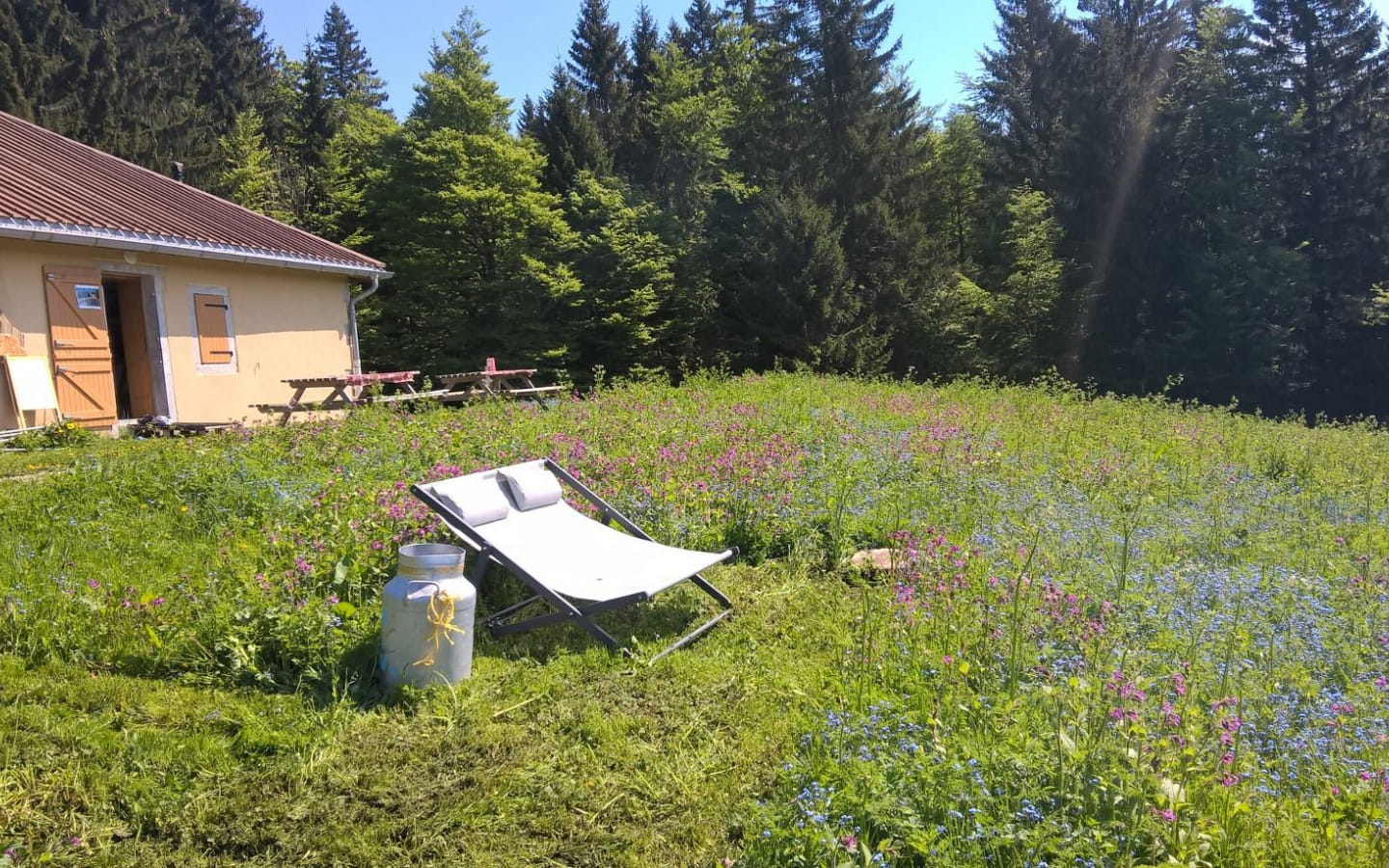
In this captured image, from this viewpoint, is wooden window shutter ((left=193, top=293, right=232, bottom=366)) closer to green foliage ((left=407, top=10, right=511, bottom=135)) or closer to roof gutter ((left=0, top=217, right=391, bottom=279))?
roof gutter ((left=0, top=217, right=391, bottom=279))

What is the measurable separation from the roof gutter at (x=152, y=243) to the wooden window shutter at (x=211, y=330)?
644mm

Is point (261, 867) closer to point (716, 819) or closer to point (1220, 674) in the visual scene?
point (716, 819)

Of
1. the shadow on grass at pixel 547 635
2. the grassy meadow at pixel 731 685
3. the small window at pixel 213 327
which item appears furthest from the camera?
the small window at pixel 213 327

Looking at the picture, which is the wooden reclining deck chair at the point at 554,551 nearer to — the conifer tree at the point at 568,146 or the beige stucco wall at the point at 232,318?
the beige stucco wall at the point at 232,318

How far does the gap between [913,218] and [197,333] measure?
18789 millimetres

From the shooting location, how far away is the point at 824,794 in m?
2.32

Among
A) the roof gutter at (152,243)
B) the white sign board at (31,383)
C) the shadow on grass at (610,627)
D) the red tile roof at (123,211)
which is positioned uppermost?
the red tile roof at (123,211)

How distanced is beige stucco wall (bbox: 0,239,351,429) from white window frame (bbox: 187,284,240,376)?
0.6 inches

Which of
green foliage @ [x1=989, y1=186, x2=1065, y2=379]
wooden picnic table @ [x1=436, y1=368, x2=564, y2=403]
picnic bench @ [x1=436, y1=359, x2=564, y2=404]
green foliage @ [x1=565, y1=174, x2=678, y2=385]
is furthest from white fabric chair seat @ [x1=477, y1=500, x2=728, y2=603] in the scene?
green foliage @ [x1=989, y1=186, x2=1065, y2=379]

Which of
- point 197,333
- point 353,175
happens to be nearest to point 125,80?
point 353,175

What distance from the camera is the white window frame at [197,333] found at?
37.6 ft

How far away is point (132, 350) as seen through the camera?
1177 cm

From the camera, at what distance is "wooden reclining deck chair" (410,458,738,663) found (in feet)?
12.4

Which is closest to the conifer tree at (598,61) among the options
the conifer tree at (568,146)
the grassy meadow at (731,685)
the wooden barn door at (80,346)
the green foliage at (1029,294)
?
the conifer tree at (568,146)
